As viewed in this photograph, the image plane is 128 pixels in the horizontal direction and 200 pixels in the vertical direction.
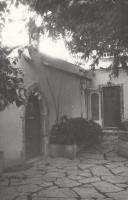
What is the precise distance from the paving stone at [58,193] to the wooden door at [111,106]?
9869 millimetres

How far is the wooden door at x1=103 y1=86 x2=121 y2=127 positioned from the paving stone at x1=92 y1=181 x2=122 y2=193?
360 inches

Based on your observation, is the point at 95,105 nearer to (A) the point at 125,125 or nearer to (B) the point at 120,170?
(A) the point at 125,125

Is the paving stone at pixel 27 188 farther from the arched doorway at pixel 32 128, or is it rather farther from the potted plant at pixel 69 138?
the potted plant at pixel 69 138

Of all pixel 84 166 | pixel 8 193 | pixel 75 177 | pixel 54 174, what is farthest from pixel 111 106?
pixel 8 193

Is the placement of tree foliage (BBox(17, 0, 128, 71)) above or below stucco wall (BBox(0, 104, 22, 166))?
above

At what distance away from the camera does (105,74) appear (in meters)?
16.2

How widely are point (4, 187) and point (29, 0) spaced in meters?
4.32

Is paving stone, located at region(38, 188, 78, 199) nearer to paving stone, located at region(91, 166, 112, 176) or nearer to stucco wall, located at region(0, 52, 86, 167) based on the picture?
paving stone, located at region(91, 166, 112, 176)

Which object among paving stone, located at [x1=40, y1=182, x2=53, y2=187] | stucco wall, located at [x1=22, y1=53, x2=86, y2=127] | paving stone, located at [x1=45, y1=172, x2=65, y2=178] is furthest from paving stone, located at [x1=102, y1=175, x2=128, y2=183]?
stucco wall, located at [x1=22, y1=53, x2=86, y2=127]

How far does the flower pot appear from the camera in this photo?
10.3 metres

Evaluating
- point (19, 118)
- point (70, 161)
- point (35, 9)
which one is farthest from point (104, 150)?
point (35, 9)

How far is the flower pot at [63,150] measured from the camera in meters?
10.3

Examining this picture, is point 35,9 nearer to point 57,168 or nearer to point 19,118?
point 19,118

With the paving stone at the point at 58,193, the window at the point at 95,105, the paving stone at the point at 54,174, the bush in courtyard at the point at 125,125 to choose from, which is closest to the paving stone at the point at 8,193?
the paving stone at the point at 58,193
